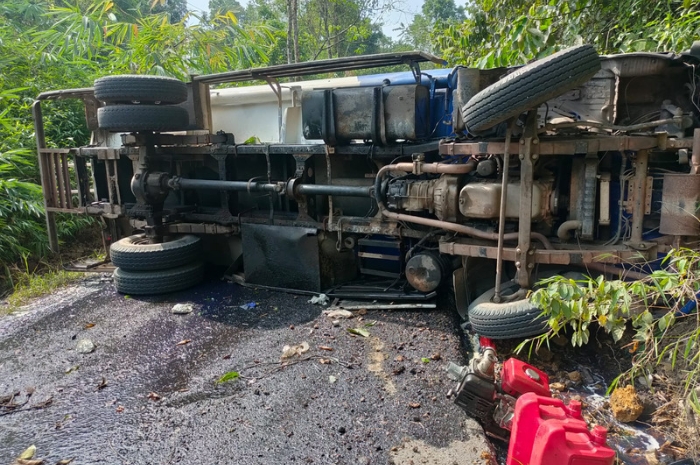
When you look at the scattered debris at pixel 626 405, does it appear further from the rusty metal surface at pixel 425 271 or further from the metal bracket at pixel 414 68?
the metal bracket at pixel 414 68

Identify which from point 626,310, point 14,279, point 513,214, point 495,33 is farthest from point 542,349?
point 14,279

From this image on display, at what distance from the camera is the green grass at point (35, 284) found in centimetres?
491

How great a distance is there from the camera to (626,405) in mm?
2535

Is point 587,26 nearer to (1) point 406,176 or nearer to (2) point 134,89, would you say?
(1) point 406,176

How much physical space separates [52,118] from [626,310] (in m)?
8.43

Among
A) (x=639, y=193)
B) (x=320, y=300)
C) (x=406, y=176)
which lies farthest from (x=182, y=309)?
(x=639, y=193)

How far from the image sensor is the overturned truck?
2992 millimetres

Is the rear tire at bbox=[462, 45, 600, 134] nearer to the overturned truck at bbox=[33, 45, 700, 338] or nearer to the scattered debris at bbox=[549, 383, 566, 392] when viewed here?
the overturned truck at bbox=[33, 45, 700, 338]

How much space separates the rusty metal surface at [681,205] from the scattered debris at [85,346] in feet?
12.9

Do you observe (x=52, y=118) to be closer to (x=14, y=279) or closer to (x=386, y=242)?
(x=14, y=279)

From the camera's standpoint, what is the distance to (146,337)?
388 centimetres

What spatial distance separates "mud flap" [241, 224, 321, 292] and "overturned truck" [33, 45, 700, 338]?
0.05 feet

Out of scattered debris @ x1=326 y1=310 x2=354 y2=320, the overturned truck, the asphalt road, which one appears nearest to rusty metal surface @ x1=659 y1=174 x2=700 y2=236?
the overturned truck

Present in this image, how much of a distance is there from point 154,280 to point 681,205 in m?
4.24
